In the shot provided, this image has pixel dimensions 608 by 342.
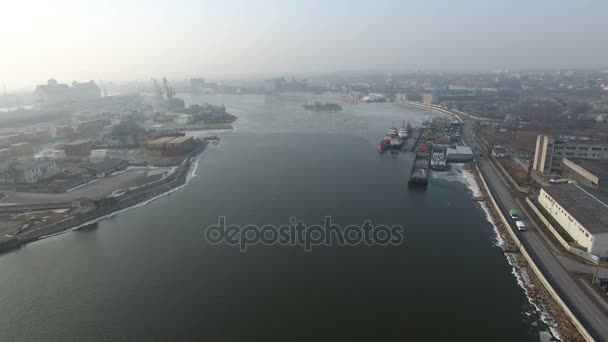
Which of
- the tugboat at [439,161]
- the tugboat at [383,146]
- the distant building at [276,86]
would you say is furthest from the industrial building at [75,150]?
the distant building at [276,86]

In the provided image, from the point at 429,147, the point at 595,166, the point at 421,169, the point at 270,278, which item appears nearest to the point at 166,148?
the point at 421,169

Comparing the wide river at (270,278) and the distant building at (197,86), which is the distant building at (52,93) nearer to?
the distant building at (197,86)

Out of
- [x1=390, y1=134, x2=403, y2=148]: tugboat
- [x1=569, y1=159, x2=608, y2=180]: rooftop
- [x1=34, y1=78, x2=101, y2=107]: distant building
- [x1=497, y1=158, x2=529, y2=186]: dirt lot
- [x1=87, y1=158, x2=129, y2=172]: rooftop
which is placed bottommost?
[x1=497, y1=158, x2=529, y2=186]: dirt lot

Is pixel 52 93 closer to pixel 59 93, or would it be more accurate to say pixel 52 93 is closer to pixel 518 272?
pixel 59 93

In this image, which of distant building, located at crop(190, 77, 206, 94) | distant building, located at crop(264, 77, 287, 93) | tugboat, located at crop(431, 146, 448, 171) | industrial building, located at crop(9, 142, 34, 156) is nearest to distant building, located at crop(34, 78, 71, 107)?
distant building, located at crop(190, 77, 206, 94)

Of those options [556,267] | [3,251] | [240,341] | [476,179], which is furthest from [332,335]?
[476,179]

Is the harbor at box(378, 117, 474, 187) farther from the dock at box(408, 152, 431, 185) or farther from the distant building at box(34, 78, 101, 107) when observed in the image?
the distant building at box(34, 78, 101, 107)
